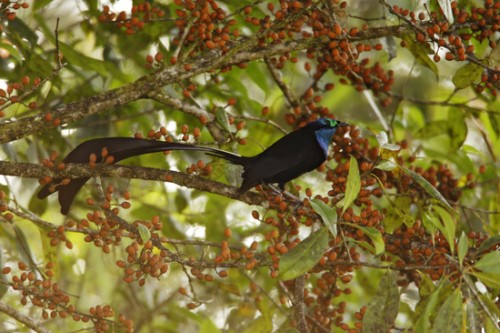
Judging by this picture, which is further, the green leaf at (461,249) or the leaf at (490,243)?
the leaf at (490,243)

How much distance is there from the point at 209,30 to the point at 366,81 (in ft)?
3.50

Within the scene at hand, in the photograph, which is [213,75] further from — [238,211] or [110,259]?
[110,259]

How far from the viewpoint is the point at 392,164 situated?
2977 millimetres

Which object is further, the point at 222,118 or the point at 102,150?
the point at 222,118

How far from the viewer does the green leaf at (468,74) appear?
11.1 feet

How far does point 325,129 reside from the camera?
3510 millimetres

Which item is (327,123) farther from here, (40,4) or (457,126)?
(40,4)

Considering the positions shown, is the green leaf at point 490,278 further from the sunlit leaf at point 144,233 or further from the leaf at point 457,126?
the leaf at point 457,126

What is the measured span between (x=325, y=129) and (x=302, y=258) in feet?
3.60

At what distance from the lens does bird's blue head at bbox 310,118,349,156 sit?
3424 millimetres

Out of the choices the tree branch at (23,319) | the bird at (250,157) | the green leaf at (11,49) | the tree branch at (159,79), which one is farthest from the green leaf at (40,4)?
the tree branch at (23,319)

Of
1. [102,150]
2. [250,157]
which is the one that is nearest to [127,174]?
[102,150]

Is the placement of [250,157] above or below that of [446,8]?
below

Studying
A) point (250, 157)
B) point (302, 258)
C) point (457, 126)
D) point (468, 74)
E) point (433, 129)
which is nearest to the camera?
point (302, 258)
